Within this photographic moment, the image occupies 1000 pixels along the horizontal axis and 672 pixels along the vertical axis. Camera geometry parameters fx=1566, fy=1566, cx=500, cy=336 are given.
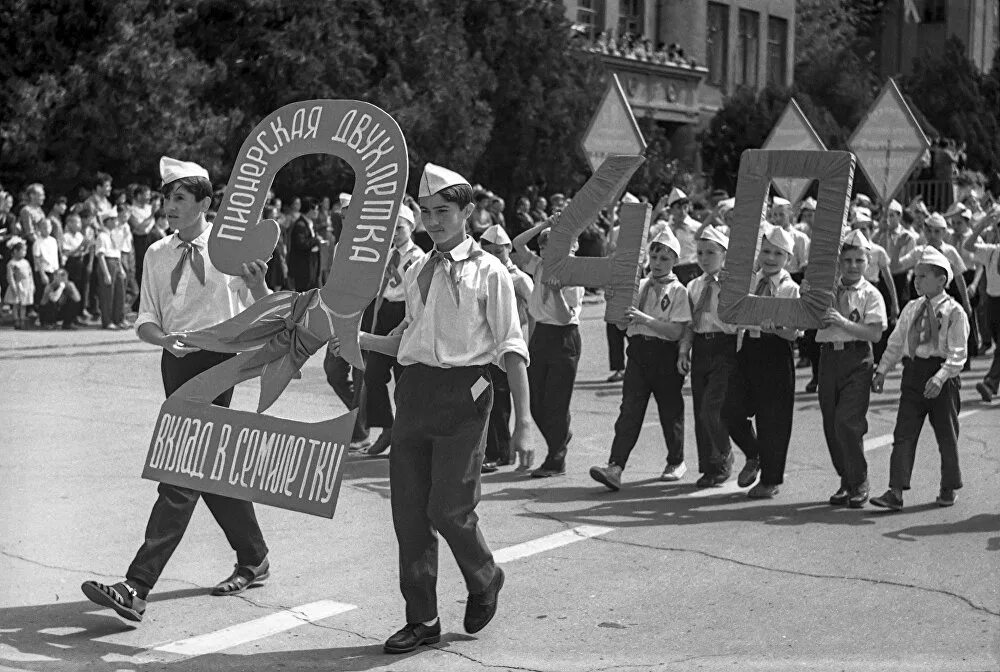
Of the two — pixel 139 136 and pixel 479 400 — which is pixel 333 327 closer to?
pixel 479 400

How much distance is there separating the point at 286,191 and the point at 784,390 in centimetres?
1646

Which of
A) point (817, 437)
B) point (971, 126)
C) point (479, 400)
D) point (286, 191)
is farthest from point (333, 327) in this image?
point (971, 126)

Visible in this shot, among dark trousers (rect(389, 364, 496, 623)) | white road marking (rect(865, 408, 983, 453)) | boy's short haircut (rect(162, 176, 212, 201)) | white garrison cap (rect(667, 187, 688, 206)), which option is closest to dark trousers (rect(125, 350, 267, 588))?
boy's short haircut (rect(162, 176, 212, 201))

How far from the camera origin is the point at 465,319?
641cm

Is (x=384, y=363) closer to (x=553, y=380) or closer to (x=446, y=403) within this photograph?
(x=553, y=380)

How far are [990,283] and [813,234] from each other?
841 centimetres

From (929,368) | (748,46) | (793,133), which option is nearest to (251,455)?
(929,368)

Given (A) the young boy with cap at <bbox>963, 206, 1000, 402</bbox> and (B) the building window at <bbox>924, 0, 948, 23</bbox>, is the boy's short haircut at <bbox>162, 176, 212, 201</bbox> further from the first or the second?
(B) the building window at <bbox>924, 0, 948, 23</bbox>

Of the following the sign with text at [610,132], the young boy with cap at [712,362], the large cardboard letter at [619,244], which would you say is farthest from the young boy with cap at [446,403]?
the sign with text at [610,132]

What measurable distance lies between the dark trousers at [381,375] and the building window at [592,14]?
29.7 meters

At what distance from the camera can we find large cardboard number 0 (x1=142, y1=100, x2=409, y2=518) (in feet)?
20.7

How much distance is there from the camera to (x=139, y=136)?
73.7 ft

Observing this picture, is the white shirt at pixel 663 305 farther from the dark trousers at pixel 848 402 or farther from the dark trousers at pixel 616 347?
the dark trousers at pixel 616 347

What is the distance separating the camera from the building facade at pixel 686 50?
39781 mm
